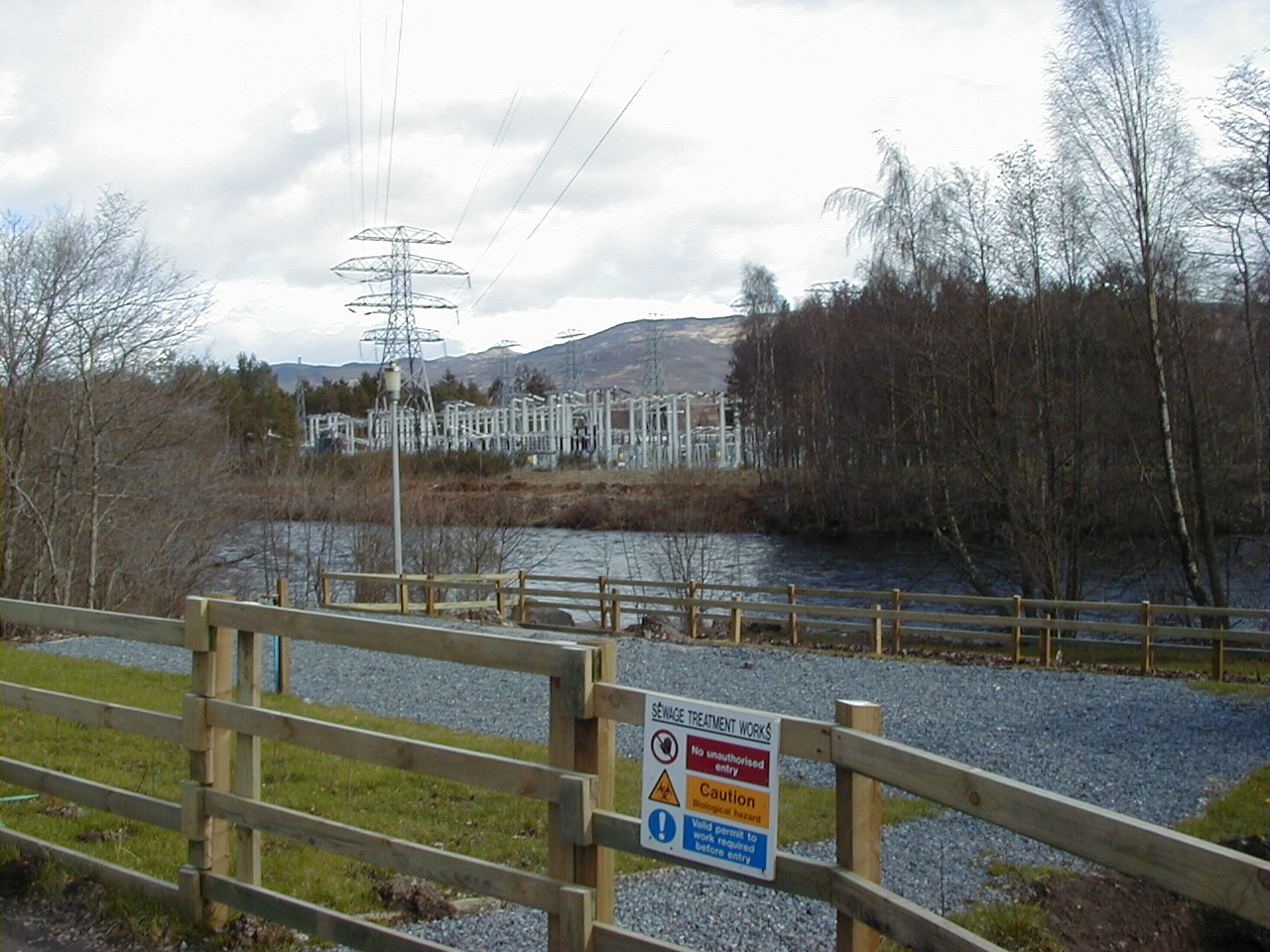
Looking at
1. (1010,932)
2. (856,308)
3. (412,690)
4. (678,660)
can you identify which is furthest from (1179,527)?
(1010,932)

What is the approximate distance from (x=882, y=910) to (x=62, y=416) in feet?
78.3

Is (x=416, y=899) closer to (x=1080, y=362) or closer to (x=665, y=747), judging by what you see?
(x=665, y=747)

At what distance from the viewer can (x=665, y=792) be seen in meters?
3.46

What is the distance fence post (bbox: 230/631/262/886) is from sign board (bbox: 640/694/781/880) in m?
1.96

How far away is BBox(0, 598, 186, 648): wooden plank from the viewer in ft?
15.9

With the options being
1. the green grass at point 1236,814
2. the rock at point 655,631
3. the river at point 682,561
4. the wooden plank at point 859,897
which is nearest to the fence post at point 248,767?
the wooden plank at point 859,897

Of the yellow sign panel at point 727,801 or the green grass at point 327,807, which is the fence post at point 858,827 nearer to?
the yellow sign panel at point 727,801

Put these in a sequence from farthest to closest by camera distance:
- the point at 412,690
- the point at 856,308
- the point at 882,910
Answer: the point at 856,308 → the point at 412,690 → the point at 882,910

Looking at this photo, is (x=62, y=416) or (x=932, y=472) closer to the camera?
(x=62, y=416)

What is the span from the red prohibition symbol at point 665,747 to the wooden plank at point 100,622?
7.52ft

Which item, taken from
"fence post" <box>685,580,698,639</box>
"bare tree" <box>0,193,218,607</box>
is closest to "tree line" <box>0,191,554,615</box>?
"bare tree" <box>0,193,218,607</box>

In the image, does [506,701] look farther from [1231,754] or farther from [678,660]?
[1231,754]

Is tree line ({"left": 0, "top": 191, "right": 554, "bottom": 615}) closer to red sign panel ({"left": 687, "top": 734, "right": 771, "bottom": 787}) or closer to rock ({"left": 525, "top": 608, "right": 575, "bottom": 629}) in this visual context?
rock ({"left": 525, "top": 608, "right": 575, "bottom": 629})

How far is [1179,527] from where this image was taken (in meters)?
23.8
